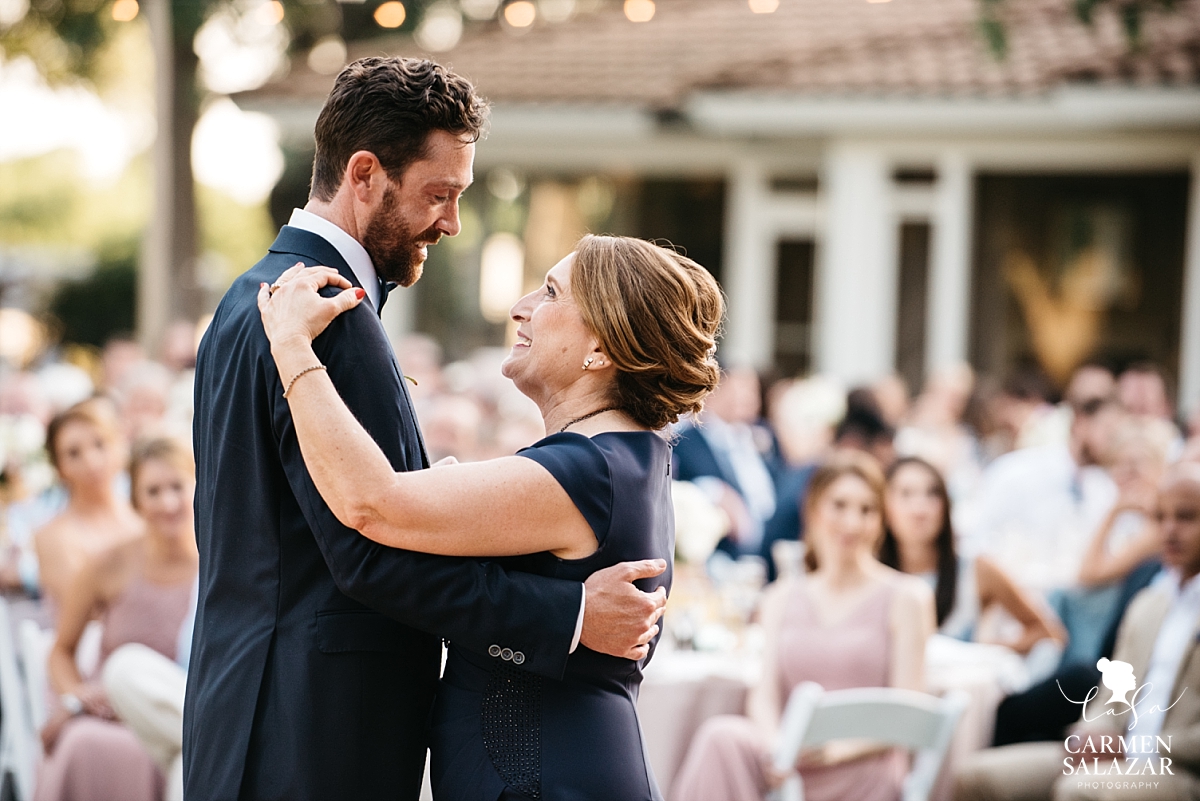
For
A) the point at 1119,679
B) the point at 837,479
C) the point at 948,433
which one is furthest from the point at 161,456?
the point at 948,433

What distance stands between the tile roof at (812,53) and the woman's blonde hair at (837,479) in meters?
6.25

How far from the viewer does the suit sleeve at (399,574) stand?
2.41 m

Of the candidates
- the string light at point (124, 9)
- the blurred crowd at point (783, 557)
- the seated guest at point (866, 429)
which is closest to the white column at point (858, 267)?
the blurred crowd at point (783, 557)

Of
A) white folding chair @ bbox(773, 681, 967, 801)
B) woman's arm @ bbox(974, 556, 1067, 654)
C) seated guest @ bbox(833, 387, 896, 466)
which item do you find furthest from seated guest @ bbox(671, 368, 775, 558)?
white folding chair @ bbox(773, 681, 967, 801)

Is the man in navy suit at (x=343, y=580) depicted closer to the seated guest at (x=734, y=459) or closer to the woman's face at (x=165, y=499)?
the woman's face at (x=165, y=499)

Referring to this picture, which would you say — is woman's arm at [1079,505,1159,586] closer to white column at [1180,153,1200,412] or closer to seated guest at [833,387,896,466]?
seated guest at [833,387,896,466]

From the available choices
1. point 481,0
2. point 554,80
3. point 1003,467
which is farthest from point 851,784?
point 481,0

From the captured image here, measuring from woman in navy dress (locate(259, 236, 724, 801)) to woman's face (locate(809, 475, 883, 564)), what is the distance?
287 centimetres

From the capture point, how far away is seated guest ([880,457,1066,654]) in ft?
20.5

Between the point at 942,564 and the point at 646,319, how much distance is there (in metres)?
4.13

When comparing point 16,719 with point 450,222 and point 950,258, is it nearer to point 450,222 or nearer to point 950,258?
point 450,222

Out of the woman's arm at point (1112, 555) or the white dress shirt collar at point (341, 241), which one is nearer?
the white dress shirt collar at point (341, 241)

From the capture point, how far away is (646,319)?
260cm

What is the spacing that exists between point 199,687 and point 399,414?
0.66m
